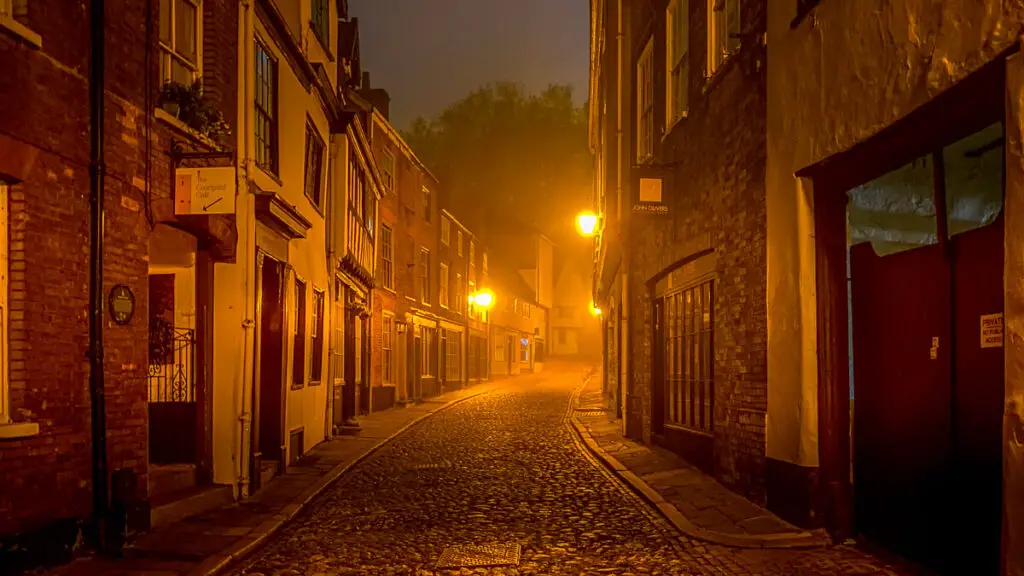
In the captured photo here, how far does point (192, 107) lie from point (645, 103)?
8.74m

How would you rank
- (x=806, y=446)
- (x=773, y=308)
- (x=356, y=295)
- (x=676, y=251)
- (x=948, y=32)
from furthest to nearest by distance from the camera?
1. (x=356, y=295)
2. (x=676, y=251)
3. (x=773, y=308)
4. (x=806, y=446)
5. (x=948, y=32)

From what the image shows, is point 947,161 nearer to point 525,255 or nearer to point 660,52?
point 660,52

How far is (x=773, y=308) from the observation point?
8.33 m

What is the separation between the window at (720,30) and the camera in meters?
9.96

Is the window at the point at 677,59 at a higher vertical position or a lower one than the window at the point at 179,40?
higher

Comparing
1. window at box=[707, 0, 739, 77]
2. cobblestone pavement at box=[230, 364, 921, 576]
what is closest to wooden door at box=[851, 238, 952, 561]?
cobblestone pavement at box=[230, 364, 921, 576]

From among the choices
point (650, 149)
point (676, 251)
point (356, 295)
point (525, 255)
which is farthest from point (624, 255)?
point (525, 255)

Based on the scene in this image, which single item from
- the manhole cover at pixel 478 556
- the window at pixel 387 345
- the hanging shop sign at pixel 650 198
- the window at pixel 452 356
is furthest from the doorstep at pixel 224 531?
the window at pixel 452 356

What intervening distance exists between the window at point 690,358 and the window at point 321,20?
7771 millimetres

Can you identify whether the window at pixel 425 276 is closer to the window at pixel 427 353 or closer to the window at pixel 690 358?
the window at pixel 427 353

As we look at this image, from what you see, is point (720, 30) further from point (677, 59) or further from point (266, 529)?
point (266, 529)

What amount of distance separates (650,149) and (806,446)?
26.0 ft

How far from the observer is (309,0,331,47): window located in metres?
15.1

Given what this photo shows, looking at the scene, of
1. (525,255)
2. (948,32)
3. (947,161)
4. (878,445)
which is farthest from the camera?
(525,255)
